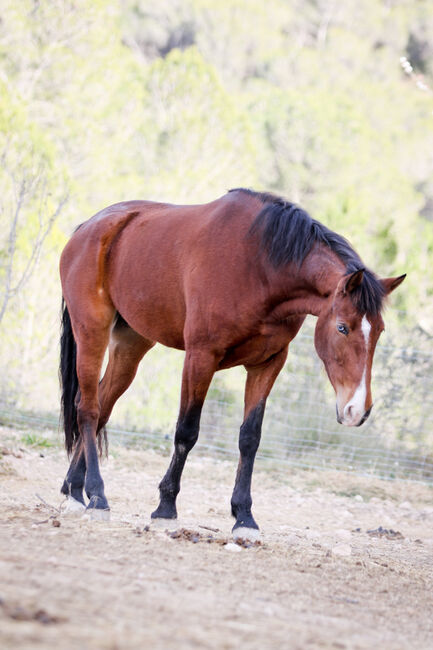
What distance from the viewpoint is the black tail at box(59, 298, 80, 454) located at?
5.19 meters

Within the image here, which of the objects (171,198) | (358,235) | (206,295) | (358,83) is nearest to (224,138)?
(171,198)

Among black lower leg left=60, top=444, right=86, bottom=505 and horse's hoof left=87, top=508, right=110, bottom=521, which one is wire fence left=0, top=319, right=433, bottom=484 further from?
horse's hoof left=87, top=508, right=110, bottom=521

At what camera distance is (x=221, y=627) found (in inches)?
87.1

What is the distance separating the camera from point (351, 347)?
3754 mm

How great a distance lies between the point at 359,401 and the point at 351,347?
10.8 inches

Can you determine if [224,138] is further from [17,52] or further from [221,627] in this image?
[221,627]

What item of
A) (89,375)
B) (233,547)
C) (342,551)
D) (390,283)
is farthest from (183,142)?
(233,547)

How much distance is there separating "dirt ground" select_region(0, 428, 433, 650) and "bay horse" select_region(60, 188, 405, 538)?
0.57 m

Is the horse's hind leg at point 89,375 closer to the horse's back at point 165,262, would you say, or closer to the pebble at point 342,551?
the horse's back at point 165,262

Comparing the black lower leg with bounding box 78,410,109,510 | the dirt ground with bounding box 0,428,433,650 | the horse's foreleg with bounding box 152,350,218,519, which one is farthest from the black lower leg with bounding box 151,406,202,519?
the black lower leg with bounding box 78,410,109,510

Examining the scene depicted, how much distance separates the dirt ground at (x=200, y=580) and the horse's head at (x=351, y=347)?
80 centimetres

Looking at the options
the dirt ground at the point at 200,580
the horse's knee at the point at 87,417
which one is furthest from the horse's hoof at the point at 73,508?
the horse's knee at the point at 87,417

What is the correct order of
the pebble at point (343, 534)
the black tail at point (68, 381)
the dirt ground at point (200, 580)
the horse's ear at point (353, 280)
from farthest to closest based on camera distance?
the pebble at point (343, 534), the black tail at point (68, 381), the horse's ear at point (353, 280), the dirt ground at point (200, 580)

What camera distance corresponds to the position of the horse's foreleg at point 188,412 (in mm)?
4145
